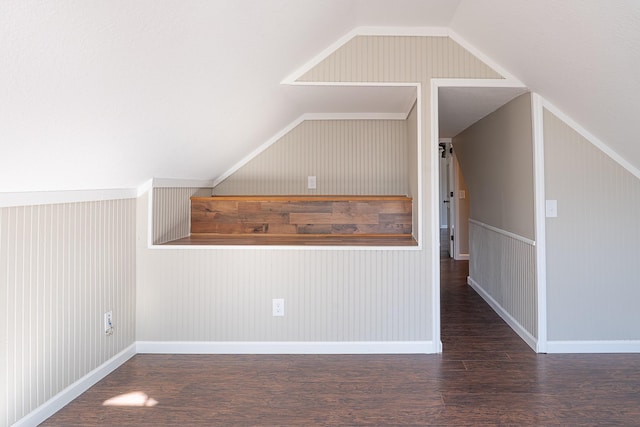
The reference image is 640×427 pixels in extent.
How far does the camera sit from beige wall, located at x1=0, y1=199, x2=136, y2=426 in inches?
62.9

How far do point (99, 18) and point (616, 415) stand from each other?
2.76 m

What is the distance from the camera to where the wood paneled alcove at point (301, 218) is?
9.57ft

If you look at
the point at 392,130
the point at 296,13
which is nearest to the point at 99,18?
the point at 296,13

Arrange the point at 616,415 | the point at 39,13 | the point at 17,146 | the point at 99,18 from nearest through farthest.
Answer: the point at 39,13
the point at 99,18
the point at 17,146
the point at 616,415

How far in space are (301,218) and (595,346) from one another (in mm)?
2268

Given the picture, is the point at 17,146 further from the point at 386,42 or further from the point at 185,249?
the point at 386,42

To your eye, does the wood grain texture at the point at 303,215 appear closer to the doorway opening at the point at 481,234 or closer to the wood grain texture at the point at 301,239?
the wood grain texture at the point at 301,239

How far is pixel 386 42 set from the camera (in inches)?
97.0

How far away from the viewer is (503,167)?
3014mm

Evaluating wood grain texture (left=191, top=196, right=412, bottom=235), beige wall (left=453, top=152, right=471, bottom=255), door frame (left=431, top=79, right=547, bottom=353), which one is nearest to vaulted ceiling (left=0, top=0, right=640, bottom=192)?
door frame (left=431, top=79, right=547, bottom=353)

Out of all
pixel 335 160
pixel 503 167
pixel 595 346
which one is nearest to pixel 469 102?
pixel 503 167

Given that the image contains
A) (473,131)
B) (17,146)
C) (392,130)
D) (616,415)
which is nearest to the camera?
(17,146)

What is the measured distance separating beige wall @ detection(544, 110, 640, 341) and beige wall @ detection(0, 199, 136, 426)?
286 centimetres

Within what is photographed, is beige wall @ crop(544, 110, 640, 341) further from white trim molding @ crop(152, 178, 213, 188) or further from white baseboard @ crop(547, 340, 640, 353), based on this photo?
white trim molding @ crop(152, 178, 213, 188)
